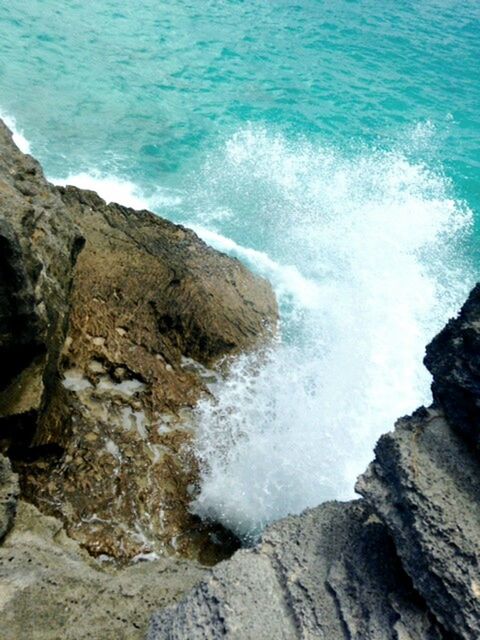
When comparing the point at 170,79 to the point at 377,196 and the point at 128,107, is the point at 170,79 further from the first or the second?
the point at 377,196

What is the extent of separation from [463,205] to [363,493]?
352 inches

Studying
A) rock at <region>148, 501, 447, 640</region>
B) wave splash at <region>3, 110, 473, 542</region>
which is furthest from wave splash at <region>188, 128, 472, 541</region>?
rock at <region>148, 501, 447, 640</region>

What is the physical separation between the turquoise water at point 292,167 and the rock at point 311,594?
1554mm

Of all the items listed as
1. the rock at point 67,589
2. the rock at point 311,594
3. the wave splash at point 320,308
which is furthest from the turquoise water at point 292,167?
the rock at point 311,594

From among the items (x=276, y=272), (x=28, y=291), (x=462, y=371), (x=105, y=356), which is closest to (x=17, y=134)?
(x=276, y=272)

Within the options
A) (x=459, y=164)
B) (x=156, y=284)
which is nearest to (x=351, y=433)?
(x=156, y=284)

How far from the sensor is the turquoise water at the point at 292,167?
6020mm

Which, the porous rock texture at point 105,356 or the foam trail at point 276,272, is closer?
the porous rock texture at point 105,356

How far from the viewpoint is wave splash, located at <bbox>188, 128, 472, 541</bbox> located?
17.8 ft

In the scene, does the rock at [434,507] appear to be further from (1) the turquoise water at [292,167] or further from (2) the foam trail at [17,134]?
(2) the foam trail at [17,134]

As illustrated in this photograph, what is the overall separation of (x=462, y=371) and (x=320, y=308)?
15.8ft

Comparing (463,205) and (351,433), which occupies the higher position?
(463,205)

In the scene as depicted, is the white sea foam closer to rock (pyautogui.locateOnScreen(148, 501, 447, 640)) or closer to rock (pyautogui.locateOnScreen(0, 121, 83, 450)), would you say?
rock (pyautogui.locateOnScreen(0, 121, 83, 450))

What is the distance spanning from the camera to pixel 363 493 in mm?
3254
